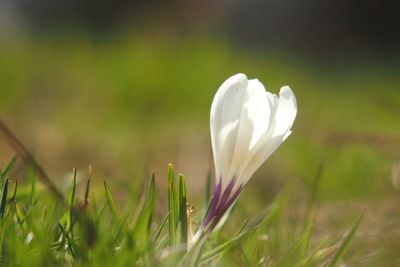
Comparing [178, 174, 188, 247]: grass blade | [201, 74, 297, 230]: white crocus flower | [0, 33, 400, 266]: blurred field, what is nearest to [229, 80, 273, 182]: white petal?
[201, 74, 297, 230]: white crocus flower

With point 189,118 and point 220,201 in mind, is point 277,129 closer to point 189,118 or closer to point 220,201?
point 220,201

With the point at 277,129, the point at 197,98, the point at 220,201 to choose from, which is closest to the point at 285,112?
the point at 277,129

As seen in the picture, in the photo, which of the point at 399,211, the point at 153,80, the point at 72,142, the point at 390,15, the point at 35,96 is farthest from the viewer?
the point at 390,15

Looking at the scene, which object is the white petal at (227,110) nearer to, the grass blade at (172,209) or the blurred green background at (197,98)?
the grass blade at (172,209)

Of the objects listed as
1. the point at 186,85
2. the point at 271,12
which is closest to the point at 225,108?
the point at 186,85

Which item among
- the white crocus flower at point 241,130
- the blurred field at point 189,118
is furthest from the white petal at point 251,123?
the blurred field at point 189,118

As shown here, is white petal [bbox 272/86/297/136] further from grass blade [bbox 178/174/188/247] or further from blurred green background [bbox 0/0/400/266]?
blurred green background [bbox 0/0/400/266]

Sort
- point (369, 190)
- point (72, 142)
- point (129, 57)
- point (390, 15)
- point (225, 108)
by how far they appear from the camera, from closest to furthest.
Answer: point (225, 108), point (369, 190), point (72, 142), point (129, 57), point (390, 15)

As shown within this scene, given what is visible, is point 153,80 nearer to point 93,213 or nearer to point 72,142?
point 72,142
